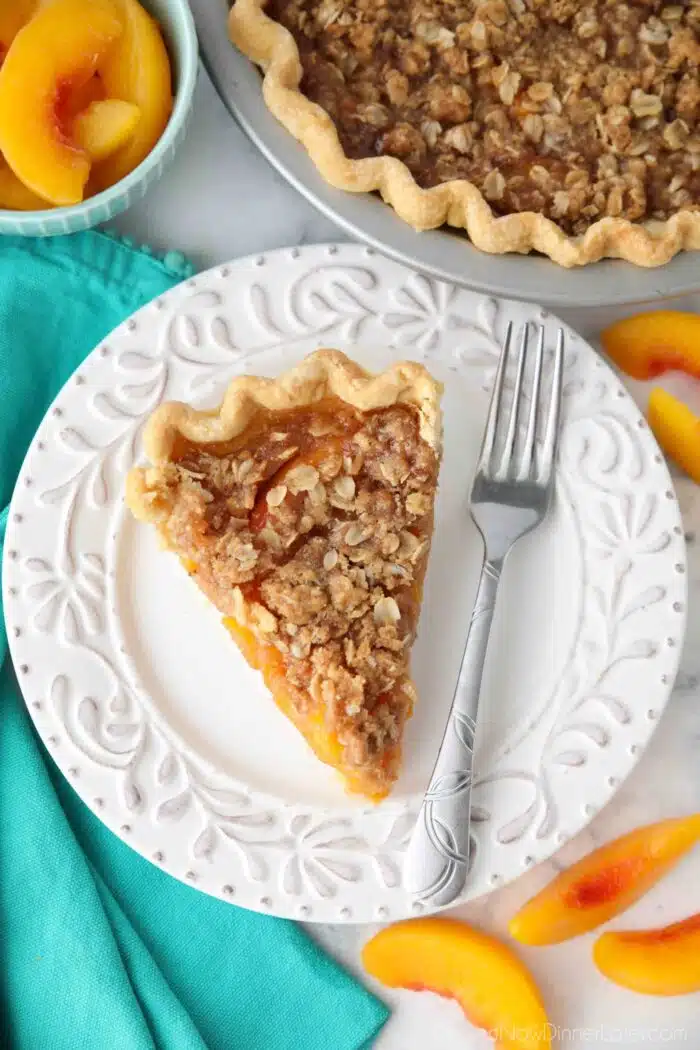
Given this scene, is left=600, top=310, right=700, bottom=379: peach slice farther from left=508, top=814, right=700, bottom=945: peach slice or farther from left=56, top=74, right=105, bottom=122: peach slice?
left=56, top=74, right=105, bottom=122: peach slice

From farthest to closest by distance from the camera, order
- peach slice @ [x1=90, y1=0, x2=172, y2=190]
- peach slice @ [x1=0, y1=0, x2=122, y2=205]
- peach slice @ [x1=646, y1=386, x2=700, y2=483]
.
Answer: peach slice @ [x1=646, y1=386, x2=700, y2=483] → peach slice @ [x1=90, y1=0, x2=172, y2=190] → peach slice @ [x1=0, y1=0, x2=122, y2=205]

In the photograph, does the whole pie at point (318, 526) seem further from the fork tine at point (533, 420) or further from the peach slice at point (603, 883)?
the peach slice at point (603, 883)

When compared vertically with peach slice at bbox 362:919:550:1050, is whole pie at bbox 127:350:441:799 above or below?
above

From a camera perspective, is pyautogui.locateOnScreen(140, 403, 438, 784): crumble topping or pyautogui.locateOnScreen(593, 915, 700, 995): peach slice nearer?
pyautogui.locateOnScreen(140, 403, 438, 784): crumble topping

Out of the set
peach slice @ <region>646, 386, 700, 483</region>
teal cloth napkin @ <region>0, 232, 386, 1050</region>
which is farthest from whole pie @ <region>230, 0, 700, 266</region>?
teal cloth napkin @ <region>0, 232, 386, 1050</region>

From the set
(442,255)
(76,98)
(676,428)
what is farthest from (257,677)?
(76,98)

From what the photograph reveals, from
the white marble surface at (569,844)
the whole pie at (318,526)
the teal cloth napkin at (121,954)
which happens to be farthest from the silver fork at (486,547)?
the teal cloth napkin at (121,954)

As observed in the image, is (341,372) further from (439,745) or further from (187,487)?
(439,745)
